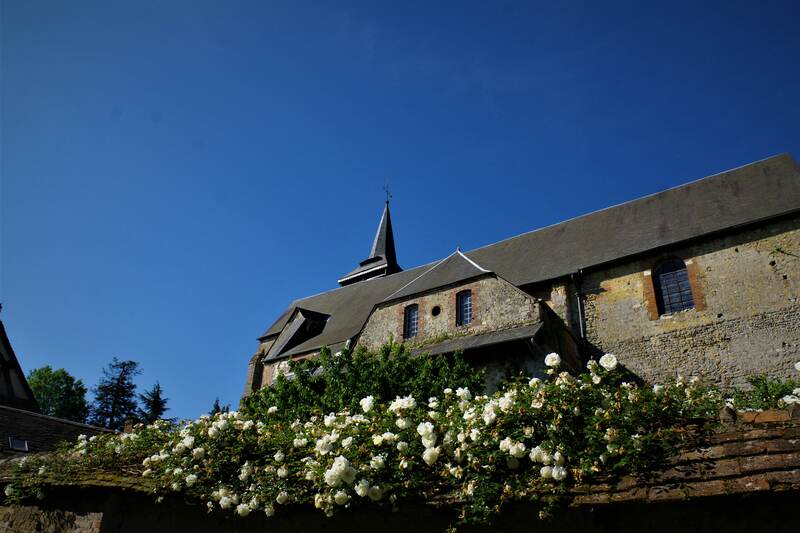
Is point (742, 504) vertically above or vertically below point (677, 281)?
below

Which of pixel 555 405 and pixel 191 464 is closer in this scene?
pixel 555 405

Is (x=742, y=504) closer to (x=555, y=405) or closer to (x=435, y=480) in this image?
(x=555, y=405)

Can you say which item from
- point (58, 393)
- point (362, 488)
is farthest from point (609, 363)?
point (58, 393)

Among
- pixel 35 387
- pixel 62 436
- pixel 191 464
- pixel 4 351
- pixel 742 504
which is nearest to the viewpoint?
pixel 742 504

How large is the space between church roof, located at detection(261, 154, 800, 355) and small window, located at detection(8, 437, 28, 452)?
9141 mm

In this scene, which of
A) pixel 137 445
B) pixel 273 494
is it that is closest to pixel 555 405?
pixel 273 494

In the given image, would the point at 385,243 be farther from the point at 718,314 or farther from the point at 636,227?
the point at 718,314

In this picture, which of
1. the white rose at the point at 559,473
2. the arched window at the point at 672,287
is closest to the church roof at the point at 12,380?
the white rose at the point at 559,473

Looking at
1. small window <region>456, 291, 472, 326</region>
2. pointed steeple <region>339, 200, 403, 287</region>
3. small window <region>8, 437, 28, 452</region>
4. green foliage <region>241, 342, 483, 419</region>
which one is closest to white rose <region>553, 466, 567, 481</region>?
green foliage <region>241, 342, 483, 419</region>

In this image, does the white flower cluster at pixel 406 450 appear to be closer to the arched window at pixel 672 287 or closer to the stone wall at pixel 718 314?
the stone wall at pixel 718 314

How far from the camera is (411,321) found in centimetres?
1507

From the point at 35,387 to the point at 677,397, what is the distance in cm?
5583

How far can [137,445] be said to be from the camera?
20.2 ft

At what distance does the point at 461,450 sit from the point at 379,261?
2892 cm
